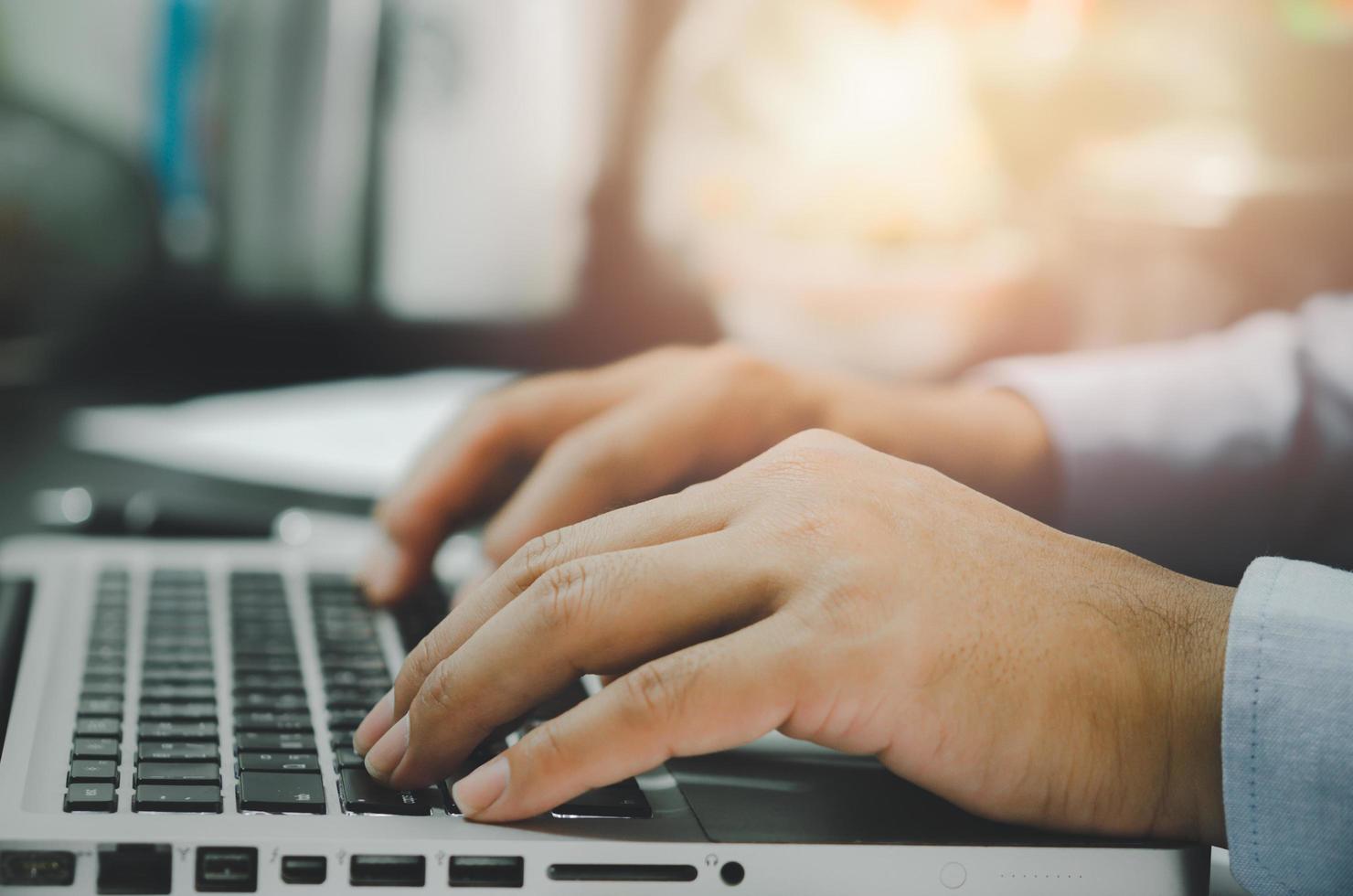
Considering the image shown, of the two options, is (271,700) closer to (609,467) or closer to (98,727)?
(98,727)

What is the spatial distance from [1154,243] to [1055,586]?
0.37m

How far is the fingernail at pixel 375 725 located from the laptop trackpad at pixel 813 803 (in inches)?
3.0

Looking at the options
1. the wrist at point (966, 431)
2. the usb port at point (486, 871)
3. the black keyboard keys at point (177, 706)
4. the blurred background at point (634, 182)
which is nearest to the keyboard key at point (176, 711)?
the black keyboard keys at point (177, 706)

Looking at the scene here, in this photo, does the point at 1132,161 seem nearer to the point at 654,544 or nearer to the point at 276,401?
the point at 654,544

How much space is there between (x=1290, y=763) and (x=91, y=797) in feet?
0.95

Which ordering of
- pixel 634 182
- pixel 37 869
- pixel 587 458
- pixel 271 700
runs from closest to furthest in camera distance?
pixel 37 869 → pixel 271 700 → pixel 587 458 → pixel 634 182

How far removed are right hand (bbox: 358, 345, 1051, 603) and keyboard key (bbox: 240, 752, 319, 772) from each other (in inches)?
5.5

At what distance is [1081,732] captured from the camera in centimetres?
32

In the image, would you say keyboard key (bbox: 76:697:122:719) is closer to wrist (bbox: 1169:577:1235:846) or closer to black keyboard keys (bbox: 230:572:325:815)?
black keyboard keys (bbox: 230:572:325:815)

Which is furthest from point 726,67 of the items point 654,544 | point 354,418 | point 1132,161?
point 654,544

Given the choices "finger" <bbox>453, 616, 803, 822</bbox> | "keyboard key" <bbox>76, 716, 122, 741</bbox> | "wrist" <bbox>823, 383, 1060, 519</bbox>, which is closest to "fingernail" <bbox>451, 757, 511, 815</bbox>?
"finger" <bbox>453, 616, 803, 822</bbox>

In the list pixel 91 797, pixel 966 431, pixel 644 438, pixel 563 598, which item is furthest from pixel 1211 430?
pixel 91 797

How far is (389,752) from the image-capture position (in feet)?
1.07

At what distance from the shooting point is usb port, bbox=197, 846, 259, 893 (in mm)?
285
